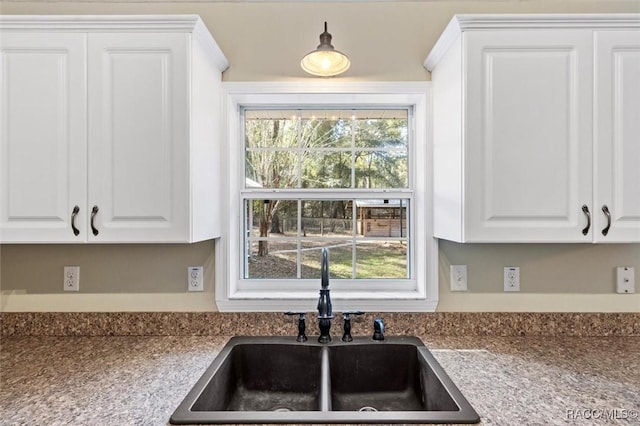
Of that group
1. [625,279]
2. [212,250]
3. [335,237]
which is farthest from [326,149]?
[625,279]

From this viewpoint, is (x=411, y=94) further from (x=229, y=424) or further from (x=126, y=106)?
(x=229, y=424)

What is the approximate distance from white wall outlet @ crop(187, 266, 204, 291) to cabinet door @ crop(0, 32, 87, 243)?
47 centimetres

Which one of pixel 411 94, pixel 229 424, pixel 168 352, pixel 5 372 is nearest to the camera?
pixel 229 424

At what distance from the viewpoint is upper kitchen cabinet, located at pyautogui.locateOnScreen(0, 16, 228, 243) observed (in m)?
1.31

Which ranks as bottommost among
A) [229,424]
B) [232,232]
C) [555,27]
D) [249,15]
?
[229,424]

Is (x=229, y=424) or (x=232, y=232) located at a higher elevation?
(x=232, y=232)

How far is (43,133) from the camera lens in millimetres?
1337

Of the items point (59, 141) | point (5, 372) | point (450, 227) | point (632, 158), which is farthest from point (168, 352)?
point (632, 158)

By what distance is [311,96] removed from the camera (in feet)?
5.47

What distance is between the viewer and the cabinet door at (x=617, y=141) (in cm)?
132

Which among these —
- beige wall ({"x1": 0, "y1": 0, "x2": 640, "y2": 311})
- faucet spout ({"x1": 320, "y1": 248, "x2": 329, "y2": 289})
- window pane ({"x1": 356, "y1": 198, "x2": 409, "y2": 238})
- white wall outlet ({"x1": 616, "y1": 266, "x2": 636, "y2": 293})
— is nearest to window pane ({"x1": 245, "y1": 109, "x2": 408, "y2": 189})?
window pane ({"x1": 356, "y1": 198, "x2": 409, "y2": 238})

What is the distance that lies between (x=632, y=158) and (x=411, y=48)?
3.27 ft

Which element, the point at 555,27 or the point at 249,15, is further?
the point at 249,15

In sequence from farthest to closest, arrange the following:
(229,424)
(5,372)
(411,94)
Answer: (411,94) < (5,372) < (229,424)
